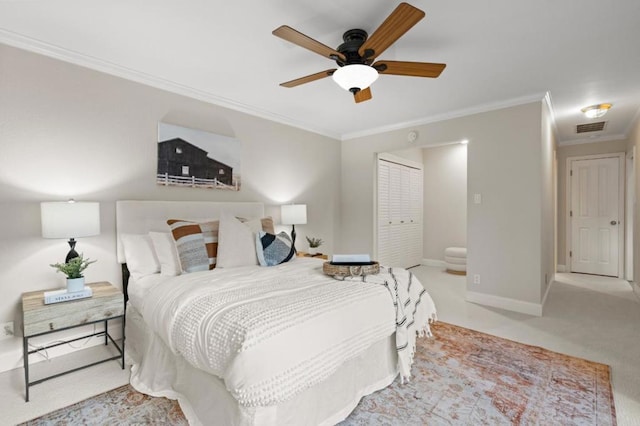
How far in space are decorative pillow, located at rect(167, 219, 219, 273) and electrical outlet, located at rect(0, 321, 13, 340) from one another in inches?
48.3

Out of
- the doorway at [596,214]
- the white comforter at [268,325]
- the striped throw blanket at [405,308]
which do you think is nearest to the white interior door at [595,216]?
the doorway at [596,214]

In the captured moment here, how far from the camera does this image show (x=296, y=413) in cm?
149

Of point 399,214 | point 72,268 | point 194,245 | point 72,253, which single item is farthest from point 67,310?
point 399,214

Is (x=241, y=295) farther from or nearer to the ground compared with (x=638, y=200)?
nearer to the ground

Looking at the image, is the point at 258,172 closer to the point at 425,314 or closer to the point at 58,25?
the point at 58,25

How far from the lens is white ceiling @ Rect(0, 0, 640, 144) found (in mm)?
1982

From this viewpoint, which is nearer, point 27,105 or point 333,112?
point 27,105

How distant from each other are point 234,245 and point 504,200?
3.04m

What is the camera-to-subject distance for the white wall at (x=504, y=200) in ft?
11.3

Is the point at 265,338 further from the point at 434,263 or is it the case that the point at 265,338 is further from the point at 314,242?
the point at 434,263

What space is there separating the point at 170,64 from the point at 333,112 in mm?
1995

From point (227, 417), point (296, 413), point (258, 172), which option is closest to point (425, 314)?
point (296, 413)

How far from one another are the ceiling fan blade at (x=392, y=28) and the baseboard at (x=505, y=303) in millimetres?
3105

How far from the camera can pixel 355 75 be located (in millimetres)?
2070
